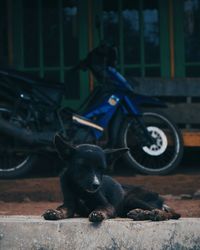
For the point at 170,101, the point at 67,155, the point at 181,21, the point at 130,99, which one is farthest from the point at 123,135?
the point at 67,155

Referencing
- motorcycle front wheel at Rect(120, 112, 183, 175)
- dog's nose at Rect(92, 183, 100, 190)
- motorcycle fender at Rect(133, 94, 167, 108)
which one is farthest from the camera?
motorcycle fender at Rect(133, 94, 167, 108)

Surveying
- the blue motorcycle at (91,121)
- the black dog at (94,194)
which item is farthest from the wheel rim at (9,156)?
the black dog at (94,194)

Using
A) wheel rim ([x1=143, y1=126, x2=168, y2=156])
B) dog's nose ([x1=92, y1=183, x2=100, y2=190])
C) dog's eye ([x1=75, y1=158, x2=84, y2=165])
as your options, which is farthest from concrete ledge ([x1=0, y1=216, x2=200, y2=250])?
wheel rim ([x1=143, y1=126, x2=168, y2=156])

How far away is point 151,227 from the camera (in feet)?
18.9

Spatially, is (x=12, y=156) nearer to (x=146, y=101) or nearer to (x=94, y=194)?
(x=146, y=101)

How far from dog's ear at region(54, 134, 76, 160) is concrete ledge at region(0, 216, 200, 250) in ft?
1.62

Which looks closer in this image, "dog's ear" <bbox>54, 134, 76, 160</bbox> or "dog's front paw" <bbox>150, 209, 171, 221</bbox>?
"dog's front paw" <bbox>150, 209, 171, 221</bbox>

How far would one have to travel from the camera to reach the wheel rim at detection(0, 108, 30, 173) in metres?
10.0

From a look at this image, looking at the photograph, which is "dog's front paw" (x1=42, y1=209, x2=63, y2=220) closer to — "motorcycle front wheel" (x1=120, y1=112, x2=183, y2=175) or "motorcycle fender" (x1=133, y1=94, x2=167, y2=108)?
"motorcycle front wheel" (x1=120, y1=112, x2=183, y2=175)

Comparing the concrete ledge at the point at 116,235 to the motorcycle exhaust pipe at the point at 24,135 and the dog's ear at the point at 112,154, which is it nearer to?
the dog's ear at the point at 112,154

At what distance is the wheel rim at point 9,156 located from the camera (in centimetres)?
1003

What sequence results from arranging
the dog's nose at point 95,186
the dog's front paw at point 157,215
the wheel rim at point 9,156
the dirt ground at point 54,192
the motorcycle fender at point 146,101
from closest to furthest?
the dog's nose at point 95,186, the dog's front paw at point 157,215, the dirt ground at point 54,192, the wheel rim at point 9,156, the motorcycle fender at point 146,101

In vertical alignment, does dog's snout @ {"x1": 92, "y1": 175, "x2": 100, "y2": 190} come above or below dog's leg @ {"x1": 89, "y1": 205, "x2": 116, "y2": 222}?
above

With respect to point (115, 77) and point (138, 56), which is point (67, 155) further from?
point (138, 56)
